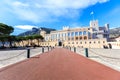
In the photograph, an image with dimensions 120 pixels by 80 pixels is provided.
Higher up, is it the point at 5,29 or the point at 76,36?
the point at 76,36

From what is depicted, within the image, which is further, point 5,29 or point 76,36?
point 76,36

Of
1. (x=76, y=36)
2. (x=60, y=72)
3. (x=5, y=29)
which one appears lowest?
(x=60, y=72)

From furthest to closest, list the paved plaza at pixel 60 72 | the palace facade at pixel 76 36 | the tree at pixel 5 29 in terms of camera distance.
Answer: the palace facade at pixel 76 36, the tree at pixel 5 29, the paved plaza at pixel 60 72

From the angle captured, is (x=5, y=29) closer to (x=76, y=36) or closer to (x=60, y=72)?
(x=60, y=72)

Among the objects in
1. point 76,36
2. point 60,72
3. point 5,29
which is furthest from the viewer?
point 76,36

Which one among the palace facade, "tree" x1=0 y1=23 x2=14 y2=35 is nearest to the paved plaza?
"tree" x1=0 y1=23 x2=14 y2=35

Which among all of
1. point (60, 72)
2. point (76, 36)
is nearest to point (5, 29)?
point (60, 72)

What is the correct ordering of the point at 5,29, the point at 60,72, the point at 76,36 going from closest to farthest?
the point at 60,72 < the point at 5,29 < the point at 76,36

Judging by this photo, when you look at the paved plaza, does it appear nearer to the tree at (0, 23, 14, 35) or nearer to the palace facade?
the tree at (0, 23, 14, 35)

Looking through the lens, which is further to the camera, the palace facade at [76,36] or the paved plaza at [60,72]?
the palace facade at [76,36]

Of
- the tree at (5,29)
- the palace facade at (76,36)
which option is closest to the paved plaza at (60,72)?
the tree at (5,29)

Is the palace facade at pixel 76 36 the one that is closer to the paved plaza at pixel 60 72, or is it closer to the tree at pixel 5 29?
the tree at pixel 5 29

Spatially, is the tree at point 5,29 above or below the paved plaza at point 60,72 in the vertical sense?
above

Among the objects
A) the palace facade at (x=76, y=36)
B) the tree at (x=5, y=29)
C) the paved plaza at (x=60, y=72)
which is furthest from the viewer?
the palace facade at (x=76, y=36)
